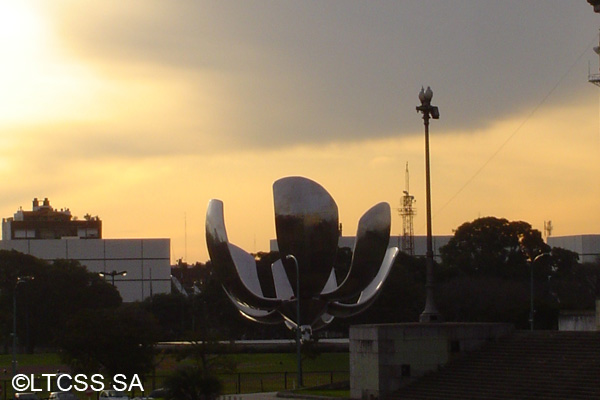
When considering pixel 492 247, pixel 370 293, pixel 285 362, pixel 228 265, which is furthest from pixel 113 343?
pixel 492 247

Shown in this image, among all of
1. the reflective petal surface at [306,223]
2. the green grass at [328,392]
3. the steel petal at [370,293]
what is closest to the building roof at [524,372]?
the green grass at [328,392]

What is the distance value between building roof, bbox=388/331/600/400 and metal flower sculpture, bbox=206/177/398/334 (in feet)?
54.6

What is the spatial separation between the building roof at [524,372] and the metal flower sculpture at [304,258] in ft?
54.6

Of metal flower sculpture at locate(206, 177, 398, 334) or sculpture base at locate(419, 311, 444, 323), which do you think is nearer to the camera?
sculpture base at locate(419, 311, 444, 323)

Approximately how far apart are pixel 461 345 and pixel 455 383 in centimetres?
211

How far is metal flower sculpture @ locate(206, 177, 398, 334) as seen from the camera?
157 ft

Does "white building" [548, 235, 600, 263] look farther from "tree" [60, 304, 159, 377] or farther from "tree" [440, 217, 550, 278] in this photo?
"tree" [60, 304, 159, 377]

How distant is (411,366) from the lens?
30984 millimetres

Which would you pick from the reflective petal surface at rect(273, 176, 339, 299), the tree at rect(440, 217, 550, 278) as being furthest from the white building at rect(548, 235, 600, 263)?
the reflective petal surface at rect(273, 176, 339, 299)

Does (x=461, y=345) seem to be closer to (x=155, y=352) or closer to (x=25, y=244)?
(x=155, y=352)

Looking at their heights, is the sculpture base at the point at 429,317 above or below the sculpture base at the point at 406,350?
above

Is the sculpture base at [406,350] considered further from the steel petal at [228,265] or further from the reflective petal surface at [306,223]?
the steel petal at [228,265]

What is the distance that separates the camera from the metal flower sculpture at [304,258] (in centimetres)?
4788

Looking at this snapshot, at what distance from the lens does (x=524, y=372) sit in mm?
28328
